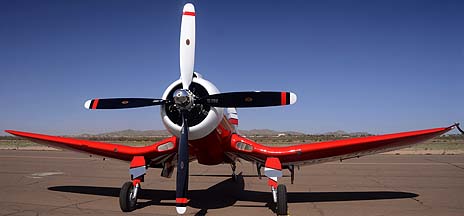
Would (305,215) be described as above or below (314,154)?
below

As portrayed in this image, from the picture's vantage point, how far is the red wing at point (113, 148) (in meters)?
8.84

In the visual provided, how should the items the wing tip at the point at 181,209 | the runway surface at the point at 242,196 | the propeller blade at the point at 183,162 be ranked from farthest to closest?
the runway surface at the point at 242,196, the propeller blade at the point at 183,162, the wing tip at the point at 181,209

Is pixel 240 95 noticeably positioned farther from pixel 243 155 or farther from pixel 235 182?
pixel 235 182

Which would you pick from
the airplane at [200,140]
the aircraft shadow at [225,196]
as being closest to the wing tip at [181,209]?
the airplane at [200,140]

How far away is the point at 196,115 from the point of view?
731 cm

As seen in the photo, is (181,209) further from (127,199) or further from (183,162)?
(127,199)

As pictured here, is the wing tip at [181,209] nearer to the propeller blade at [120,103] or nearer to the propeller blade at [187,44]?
the propeller blade at [120,103]

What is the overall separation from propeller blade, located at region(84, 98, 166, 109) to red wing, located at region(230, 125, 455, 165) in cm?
236

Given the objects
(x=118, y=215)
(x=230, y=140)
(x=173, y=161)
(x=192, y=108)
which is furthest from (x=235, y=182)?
(x=192, y=108)

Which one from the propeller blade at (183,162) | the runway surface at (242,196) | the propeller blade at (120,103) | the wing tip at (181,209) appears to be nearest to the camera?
the wing tip at (181,209)

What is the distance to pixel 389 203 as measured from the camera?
9.27m

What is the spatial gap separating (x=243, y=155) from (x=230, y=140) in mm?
756

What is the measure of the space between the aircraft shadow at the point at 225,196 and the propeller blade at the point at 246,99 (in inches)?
114

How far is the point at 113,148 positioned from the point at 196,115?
3.84 meters
